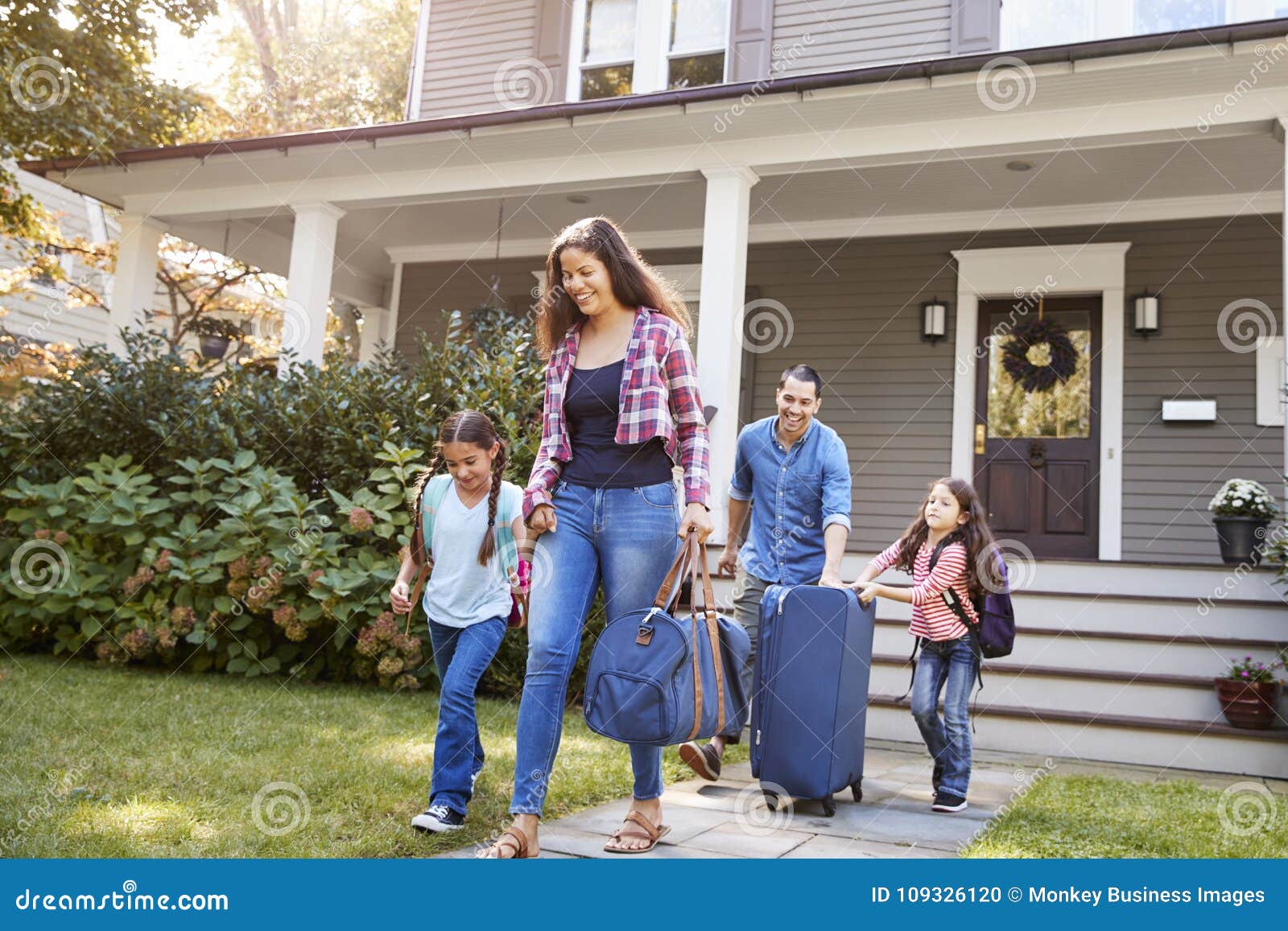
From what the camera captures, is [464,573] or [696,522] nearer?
[696,522]

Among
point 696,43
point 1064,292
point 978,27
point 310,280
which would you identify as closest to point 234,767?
point 310,280

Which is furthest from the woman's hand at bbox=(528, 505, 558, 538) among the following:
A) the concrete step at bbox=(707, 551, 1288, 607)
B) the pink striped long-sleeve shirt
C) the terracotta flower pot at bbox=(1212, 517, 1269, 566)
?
the terracotta flower pot at bbox=(1212, 517, 1269, 566)

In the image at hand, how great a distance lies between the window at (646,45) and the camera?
33.4 ft

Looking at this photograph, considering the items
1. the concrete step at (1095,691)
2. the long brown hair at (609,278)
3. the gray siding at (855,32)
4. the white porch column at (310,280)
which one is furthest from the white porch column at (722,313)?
the long brown hair at (609,278)

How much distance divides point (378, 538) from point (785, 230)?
501 cm

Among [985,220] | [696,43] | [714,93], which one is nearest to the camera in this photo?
[714,93]

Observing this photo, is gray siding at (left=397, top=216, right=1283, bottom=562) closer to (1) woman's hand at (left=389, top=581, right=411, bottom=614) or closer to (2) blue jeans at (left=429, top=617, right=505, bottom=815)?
(2) blue jeans at (left=429, top=617, right=505, bottom=815)

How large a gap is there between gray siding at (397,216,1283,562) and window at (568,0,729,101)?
66.7 inches

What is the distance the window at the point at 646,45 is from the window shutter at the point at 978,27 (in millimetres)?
2179

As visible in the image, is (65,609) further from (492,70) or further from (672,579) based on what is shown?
(492,70)

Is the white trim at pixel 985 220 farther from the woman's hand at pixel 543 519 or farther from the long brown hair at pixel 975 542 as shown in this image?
the woman's hand at pixel 543 519

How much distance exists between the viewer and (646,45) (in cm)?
1037

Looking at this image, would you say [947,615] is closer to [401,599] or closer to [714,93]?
[401,599]

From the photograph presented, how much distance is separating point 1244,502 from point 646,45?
6.77 metres
